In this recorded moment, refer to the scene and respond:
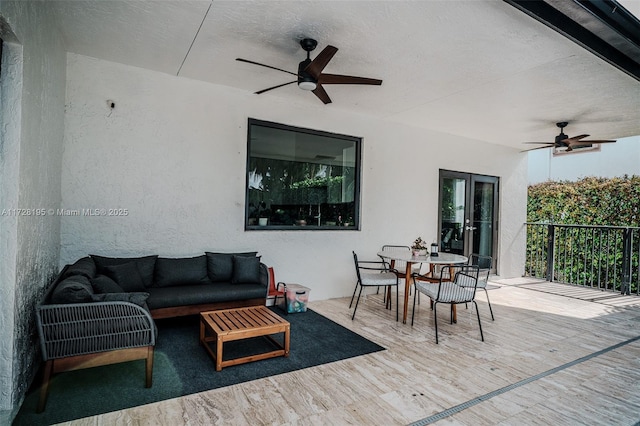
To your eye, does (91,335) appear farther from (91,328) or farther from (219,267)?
(219,267)

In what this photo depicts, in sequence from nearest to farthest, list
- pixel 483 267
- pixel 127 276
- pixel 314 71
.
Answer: pixel 314 71, pixel 127 276, pixel 483 267

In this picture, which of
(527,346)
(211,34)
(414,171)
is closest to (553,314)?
(527,346)

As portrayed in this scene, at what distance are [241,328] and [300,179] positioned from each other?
270 cm

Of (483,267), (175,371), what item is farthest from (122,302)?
(483,267)

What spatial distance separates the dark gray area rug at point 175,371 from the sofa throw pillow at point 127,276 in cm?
56

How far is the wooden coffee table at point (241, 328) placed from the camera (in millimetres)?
2791

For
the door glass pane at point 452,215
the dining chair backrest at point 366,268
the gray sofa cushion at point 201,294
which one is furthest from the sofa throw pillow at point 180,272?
→ the door glass pane at point 452,215

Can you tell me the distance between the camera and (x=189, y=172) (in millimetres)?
4273

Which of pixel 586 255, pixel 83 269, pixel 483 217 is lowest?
pixel 586 255

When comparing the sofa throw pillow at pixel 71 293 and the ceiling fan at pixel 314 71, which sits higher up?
the ceiling fan at pixel 314 71

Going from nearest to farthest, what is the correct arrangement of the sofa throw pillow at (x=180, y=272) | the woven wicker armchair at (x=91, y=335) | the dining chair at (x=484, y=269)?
the woven wicker armchair at (x=91, y=335) < the sofa throw pillow at (x=180, y=272) < the dining chair at (x=484, y=269)

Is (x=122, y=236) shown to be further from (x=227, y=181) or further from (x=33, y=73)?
(x=33, y=73)

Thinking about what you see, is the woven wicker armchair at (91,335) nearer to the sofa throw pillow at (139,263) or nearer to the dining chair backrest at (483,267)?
the sofa throw pillow at (139,263)

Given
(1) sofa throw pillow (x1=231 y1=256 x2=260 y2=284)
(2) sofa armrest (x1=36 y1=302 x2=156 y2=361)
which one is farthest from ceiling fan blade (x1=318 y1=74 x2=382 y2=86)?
(2) sofa armrest (x1=36 y1=302 x2=156 y2=361)
